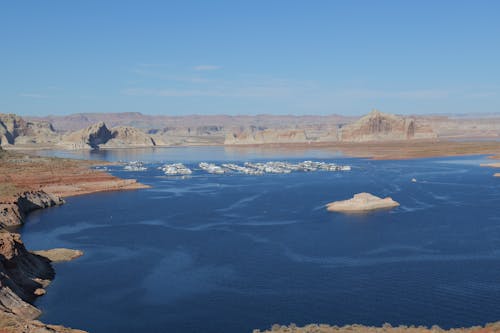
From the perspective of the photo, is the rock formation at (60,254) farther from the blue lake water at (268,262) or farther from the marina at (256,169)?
the marina at (256,169)

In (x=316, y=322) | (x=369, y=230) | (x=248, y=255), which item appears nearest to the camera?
(x=316, y=322)

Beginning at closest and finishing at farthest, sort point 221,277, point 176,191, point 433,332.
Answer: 1. point 433,332
2. point 221,277
3. point 176,191

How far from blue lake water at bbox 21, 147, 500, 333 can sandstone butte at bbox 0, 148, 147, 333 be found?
5.78 ft

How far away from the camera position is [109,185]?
115375mm

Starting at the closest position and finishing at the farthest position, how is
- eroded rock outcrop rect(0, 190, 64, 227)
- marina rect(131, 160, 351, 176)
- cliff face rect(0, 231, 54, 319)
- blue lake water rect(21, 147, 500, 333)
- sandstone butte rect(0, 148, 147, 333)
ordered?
sandstone butte rect(0, 148, 147, 333) → blue lake water rect(21, 147, 500, 333) → cliff face rect(0, 231, 54, 319) → eroded rock outcrop rect(0, 190, 64, 227) → marina rect(131, 160, 351, 176)

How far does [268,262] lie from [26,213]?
47.0 metres

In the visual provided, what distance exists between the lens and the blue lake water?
39.2 metres

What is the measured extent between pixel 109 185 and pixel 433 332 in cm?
9284

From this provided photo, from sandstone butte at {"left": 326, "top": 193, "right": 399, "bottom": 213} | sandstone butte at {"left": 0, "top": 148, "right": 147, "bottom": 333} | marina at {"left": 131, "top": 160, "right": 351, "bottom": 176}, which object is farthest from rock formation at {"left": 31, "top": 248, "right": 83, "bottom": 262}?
marina at {"left": 131, "top": 160, "right": 351, "bottom": 176}

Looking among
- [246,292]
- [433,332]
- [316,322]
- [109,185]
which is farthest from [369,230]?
[109,185]

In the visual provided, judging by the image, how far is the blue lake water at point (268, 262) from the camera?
128 feet

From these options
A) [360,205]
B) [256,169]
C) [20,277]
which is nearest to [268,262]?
[20,277]

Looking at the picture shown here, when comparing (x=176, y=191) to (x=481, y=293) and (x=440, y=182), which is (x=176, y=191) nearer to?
(x=440, y=182)

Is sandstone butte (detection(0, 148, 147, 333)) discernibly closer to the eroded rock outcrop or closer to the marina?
the eroded rock outcrop
